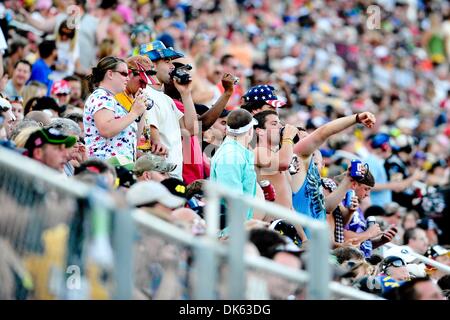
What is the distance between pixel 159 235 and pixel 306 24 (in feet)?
66.2

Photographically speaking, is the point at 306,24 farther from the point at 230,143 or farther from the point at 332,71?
the point at 230,143

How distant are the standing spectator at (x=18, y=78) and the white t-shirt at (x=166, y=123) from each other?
2867 mm

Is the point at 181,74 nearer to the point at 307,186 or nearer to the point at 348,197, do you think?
the point at 307,186

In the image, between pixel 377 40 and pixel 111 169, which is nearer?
pixel 111 169

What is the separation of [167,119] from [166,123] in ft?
0.12

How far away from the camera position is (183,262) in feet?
18.9

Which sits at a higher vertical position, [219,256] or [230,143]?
[230,143]

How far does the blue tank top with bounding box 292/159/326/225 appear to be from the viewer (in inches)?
390

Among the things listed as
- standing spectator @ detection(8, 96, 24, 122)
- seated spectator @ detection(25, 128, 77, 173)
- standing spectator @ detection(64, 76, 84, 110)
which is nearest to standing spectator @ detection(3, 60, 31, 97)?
standing spectator @ detection(64, 76, 84, 110)

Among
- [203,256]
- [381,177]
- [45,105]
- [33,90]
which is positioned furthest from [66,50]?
[203,256]

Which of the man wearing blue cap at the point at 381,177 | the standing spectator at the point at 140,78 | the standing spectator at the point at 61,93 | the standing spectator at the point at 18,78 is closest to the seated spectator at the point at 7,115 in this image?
the standing spectator at the point at 140,78

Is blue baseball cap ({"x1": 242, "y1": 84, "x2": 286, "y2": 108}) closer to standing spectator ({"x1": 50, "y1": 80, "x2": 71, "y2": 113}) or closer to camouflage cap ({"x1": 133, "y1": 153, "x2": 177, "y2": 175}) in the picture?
camouflage cap ({"x1": 133, "y1": 153, "x2": 177, "y2": 175})

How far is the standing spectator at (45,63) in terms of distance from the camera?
525 inches
